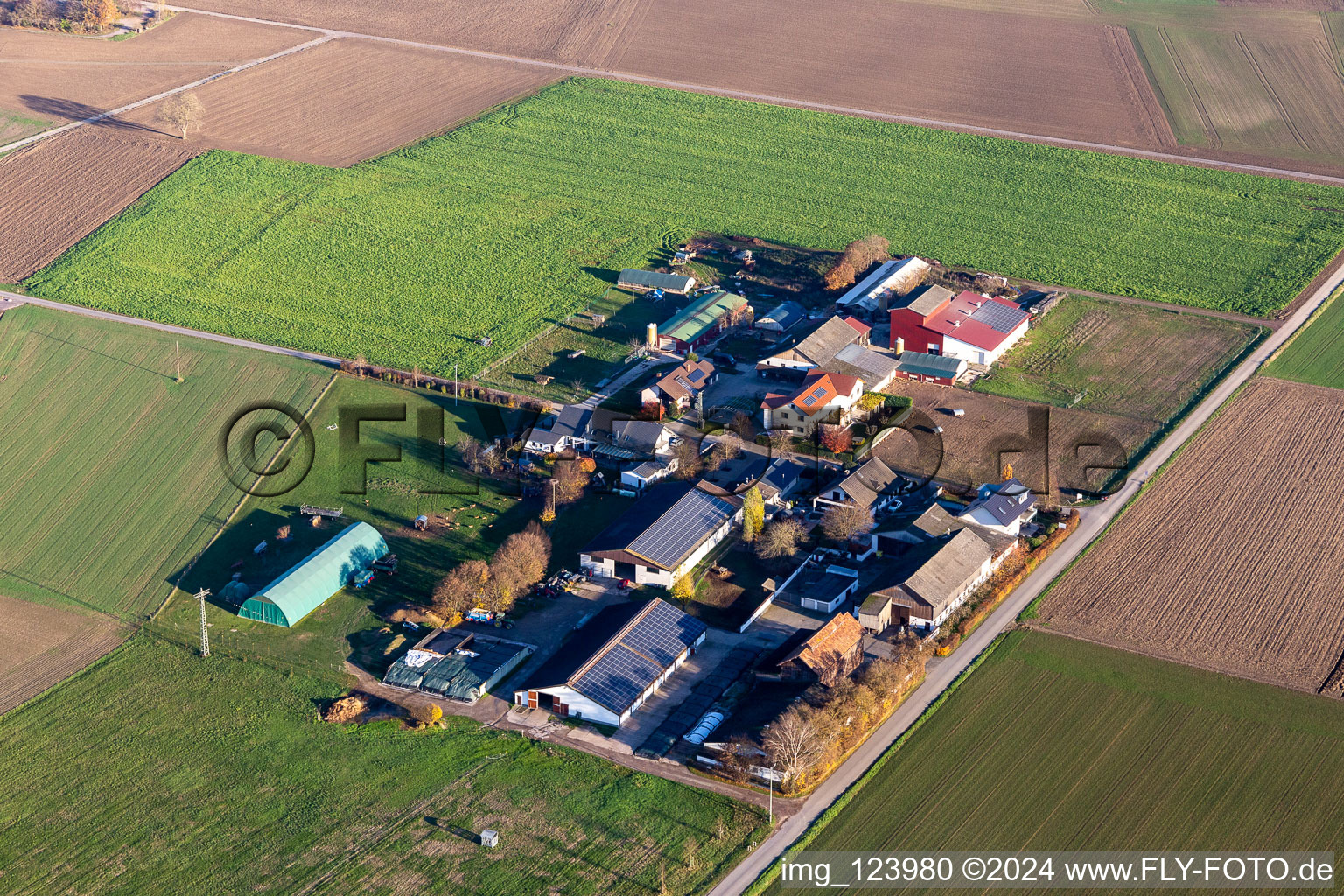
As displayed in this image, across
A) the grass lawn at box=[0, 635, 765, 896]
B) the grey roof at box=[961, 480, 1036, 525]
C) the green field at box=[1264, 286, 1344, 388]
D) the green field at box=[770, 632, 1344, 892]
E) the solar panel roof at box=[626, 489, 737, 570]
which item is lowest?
the green field at box=[1264, 286, 1344, 388]

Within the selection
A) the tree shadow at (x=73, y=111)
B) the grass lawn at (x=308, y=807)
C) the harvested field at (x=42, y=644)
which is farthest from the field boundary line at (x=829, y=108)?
the grass lawn at (x=308, y=807)

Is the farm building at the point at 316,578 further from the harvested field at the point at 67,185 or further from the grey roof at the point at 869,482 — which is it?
the harvested field at the point at 67,185

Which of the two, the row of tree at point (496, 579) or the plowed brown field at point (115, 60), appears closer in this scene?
the row of tree at point (496, 579)

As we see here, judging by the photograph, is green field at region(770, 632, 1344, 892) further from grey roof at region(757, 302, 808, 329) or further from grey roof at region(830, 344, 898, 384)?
grey roof at region(757, 302, 808, 329)

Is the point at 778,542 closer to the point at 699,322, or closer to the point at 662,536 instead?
the point at 662,536

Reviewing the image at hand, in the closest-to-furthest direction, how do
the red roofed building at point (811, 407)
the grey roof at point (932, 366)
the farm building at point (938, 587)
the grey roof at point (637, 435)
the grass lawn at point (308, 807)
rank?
the grass lawn at point (308, 807), the farm building at point (938, 587), the grey roof at point (637, 435), the red roofed building at point (811, 407), the grey roof at point (932, 366)

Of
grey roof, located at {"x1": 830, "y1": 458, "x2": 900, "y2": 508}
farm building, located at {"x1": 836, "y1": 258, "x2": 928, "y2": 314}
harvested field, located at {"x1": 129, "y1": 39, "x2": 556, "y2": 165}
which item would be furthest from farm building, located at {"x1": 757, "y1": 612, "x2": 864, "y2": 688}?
harvested field, located at {"x1": 129, "y1": 39, "x2": 556, "y2": 165}

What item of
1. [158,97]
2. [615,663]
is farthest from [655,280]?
[158,97]
